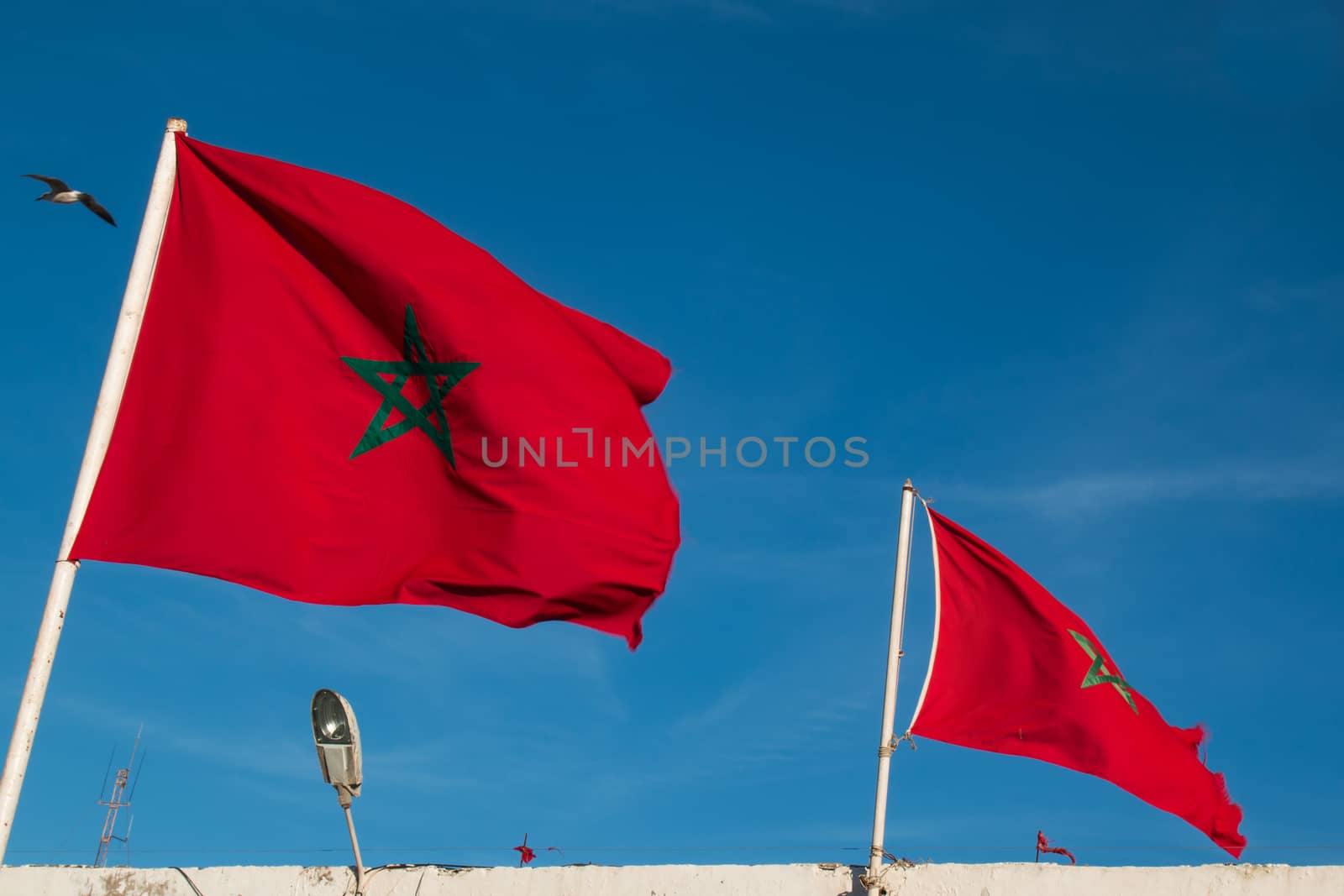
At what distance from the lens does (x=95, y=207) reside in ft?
25.7

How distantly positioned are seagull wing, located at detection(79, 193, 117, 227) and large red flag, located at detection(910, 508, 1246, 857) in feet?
22.5

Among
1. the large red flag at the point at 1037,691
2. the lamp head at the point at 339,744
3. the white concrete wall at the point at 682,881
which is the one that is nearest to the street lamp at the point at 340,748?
the lamp head at the point at 339,744

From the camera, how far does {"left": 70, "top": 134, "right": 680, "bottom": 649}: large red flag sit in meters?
7.75

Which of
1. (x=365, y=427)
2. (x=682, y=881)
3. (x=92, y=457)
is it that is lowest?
(x=682, y=881)

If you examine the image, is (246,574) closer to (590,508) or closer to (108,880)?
(590,508)

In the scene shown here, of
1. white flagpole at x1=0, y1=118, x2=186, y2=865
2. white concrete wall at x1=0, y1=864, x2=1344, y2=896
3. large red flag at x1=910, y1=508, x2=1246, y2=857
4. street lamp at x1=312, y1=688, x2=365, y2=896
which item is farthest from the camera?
large red flag at x1=910, y1=508, x2=1246, y2=857

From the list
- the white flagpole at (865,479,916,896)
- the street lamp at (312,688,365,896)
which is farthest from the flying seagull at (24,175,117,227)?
the white flagpole at (865,479,916,896)

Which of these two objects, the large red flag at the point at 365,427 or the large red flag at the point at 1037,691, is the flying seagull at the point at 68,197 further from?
the large red flag at the point at 1037,691

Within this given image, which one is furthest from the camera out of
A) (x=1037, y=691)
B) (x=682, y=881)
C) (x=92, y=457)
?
(x=1037, y=691)

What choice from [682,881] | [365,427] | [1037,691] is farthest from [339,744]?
[1037,691]

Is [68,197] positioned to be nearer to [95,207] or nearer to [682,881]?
[95,207]

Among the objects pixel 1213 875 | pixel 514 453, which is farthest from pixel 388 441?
pixel 1213 875

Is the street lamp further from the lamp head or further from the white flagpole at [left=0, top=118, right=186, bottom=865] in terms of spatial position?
the white flagpole at [left=0, top=118, right=186, bottom=865]

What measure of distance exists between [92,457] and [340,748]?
243 centimetres
